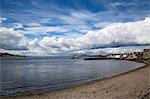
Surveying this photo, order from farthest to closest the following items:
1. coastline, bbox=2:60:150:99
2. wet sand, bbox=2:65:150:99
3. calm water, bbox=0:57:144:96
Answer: calm water, bbox=0:57:144:96
coastline, bbox=2:60:150:99
wet sand, bbox=2:65:150:99

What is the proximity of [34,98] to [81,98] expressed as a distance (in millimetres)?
4223

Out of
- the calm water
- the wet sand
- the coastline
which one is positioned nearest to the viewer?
the wet sand

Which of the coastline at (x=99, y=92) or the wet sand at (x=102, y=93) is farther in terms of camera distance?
the coastline at (x=99, y=92)

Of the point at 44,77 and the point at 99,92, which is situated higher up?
the point at 99,92

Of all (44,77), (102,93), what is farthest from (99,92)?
(44,77)

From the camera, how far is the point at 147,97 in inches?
639

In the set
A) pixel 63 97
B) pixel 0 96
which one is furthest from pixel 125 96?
pixel 0 96

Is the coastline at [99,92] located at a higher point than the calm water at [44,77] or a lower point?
higher

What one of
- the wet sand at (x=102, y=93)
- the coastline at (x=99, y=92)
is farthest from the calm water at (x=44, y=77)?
the wet sand at (x=102, y=93)

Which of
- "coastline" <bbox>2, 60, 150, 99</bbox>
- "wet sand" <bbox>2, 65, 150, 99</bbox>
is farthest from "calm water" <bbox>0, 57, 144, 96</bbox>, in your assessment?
"wet sand" <bbox>2, 65, 150, 99</bbox>

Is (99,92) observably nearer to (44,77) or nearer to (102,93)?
(102,93)

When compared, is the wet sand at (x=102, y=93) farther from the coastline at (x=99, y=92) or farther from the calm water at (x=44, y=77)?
the calm water at (x=44, y=77)

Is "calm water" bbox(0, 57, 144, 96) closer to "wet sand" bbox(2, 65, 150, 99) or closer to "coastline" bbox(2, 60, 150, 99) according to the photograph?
"coastline" bbox(2, 60, 150, 99)

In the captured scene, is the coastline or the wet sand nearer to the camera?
the wet sand
